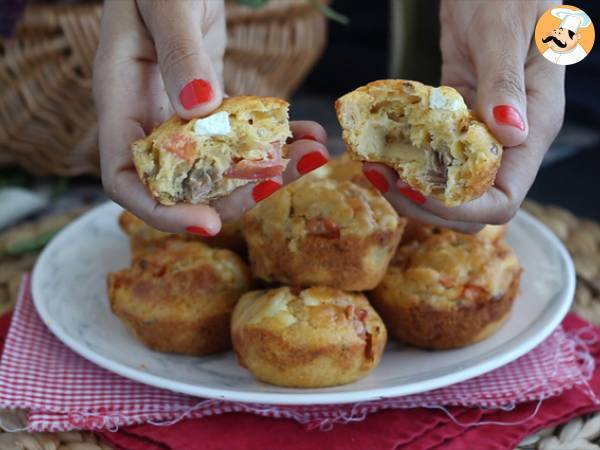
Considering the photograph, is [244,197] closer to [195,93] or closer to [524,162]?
[195,93]

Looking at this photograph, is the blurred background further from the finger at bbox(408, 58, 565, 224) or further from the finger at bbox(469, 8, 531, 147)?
the finger at bbox(469, 8, 531, 147)

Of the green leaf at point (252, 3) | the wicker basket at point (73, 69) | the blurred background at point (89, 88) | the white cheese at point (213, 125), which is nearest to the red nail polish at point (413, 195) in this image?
the white cheese at point (213, 125)

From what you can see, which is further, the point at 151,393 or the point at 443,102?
the point at 151,393

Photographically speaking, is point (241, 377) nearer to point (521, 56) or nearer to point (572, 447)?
point (572, 447)

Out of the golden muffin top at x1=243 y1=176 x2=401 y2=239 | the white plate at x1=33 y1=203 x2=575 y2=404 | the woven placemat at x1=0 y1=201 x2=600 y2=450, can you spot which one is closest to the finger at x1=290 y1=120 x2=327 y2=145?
the golden muffin top at x1=243 y1=176 x2=401 y2=239

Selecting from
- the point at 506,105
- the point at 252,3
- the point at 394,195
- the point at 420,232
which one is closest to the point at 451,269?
the point at 420,232

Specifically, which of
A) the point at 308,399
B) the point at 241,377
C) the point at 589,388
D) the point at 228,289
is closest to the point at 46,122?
the point at 228,289
